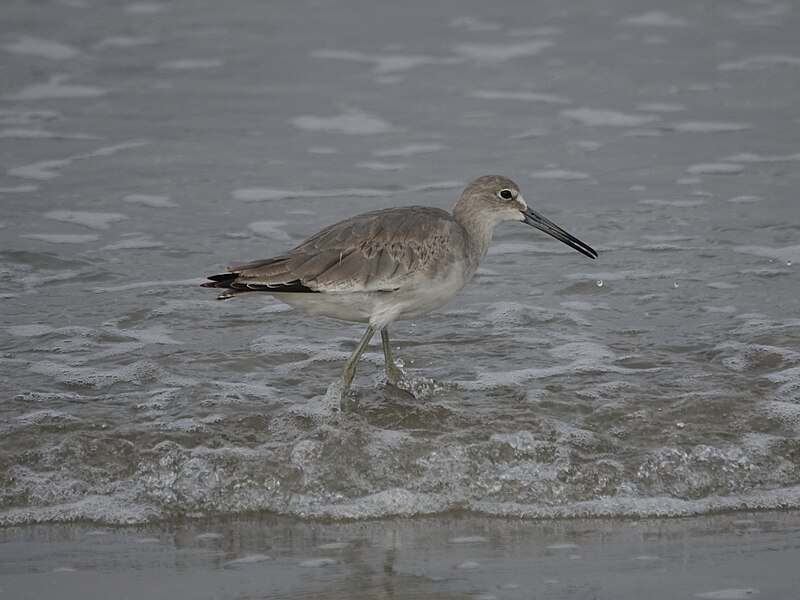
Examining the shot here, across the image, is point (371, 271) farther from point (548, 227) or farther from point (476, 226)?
point (548, 227)

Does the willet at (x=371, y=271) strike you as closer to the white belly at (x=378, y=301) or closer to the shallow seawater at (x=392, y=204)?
the white belly at (x=378, y=301)

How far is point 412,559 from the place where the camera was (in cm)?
507

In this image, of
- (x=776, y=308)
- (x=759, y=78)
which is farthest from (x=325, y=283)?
(x=759, y=78)

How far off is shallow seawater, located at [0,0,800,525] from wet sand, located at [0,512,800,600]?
14 centimetres

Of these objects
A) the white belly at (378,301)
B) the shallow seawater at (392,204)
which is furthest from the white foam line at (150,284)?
the white belly at (378,301)

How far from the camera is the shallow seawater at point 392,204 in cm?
582

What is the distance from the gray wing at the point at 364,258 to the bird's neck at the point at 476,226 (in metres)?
0.20

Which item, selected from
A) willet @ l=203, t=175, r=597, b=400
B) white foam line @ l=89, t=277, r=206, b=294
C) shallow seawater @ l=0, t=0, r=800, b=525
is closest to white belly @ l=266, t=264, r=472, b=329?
willet @ l=203, t=175, r=597, b=400

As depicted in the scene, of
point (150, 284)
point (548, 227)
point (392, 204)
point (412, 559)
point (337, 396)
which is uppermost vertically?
point (392, 204)

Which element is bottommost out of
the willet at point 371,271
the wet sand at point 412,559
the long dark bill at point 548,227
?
the wet sand at point 412,559

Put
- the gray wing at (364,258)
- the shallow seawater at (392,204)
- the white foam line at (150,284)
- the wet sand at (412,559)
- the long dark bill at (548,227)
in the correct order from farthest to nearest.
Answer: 1. the white foam line at (150,284)
2. the long dark bill at (548,227)
3. the gray wing at (364,258)
4. the shallow seawater at (392,204)
5. the wet sand at (412,559)

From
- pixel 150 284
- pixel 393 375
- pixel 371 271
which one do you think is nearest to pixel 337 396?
pixel 393 375

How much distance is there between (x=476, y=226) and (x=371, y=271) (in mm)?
801

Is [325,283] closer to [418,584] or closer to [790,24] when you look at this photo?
[418,584]
